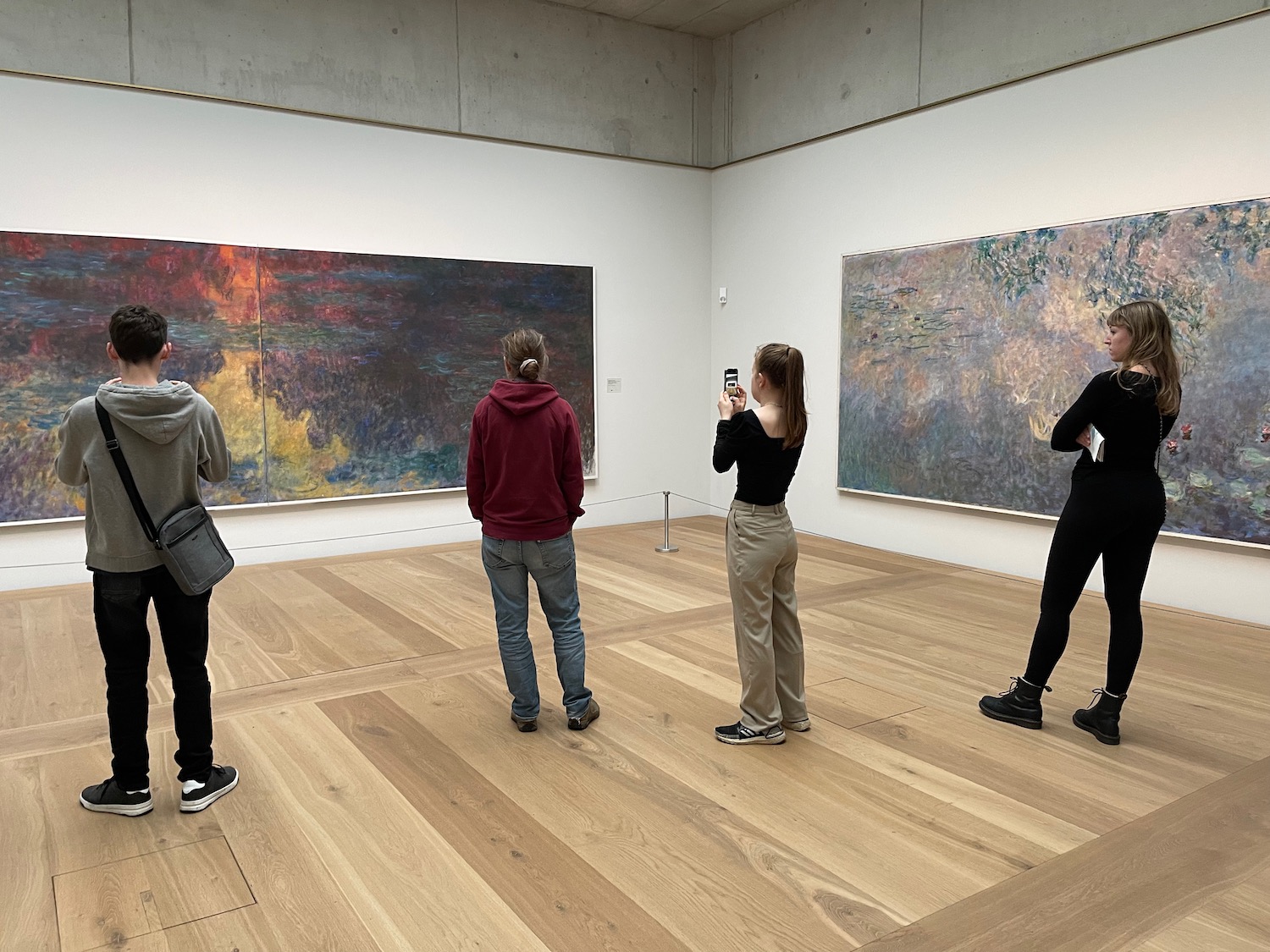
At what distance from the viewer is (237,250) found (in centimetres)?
718

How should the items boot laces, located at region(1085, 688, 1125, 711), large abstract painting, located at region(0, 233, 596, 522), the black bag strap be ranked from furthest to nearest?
large abstract painting, located at region(0, 233, 596, 522) < boot laces, located at region(1085, 688, 1125, 711) < the black bag strap

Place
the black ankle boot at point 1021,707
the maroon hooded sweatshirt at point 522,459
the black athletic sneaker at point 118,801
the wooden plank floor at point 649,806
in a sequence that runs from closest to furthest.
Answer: the wooden plank floor at point 649,806 → the black athletic sneaker at point 118,801 → the maroon hooded sweatshirt at point 522,459 → the black ankle boot at point 1021,707

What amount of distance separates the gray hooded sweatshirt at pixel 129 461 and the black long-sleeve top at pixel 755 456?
179 cm

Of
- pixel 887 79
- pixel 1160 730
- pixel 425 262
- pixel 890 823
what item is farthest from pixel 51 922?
pixel 887 79

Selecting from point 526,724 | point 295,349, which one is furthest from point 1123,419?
point 295,349

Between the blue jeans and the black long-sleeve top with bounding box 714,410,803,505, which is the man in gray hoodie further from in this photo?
the black long-sleeve top with bounding box 714,410,803,505

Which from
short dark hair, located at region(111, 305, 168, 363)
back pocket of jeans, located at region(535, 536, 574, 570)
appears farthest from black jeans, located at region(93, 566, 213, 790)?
back pocket of jeans, located at region(535, 536, 574, 570)

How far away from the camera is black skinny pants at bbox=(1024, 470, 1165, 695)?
12.1ft

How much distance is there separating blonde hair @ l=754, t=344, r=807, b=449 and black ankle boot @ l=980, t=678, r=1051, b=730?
4.72ft

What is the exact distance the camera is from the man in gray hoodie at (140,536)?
300 cm

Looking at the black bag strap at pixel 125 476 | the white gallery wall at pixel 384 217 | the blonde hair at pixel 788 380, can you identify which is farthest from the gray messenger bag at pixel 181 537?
the white gallery wall at pixel 384 217

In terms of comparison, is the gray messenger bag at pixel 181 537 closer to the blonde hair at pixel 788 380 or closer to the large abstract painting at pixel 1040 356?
the blonde hair at pixel 788 380

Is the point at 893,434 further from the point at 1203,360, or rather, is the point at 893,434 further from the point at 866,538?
the point at 1203,360

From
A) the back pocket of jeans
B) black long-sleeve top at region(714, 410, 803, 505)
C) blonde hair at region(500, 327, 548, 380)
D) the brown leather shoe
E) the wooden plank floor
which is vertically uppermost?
blonde hair at region(500, 327, 548, 380)
